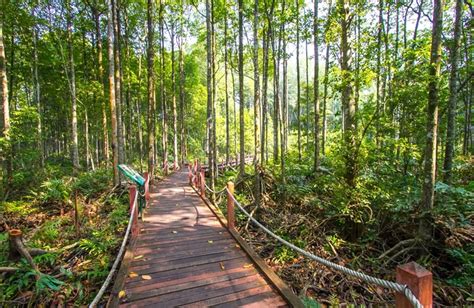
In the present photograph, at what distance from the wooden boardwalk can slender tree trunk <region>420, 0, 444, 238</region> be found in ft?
12.9

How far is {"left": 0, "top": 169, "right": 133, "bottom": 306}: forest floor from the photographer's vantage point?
3.53 metres

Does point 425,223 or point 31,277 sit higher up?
point 425,223

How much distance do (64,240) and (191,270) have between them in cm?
390

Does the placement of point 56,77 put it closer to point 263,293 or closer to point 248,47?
point 248,47

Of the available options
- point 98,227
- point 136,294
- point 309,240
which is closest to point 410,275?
point 136,294

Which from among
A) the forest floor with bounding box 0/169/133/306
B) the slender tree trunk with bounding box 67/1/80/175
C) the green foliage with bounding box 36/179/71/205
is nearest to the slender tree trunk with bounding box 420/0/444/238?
the forest floor with bounding box 0/169/133/306

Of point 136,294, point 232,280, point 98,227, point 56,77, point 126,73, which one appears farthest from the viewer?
point 56,77

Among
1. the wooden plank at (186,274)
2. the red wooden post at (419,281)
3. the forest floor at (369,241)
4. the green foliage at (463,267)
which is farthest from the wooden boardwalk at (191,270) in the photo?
the green foliage at (463,267)

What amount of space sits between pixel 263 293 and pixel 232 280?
0.53 meters

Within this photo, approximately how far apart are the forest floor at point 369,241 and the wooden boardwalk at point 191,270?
0.95m

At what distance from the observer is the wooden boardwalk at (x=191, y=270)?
3.11 metres

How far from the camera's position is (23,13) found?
39.8 feet

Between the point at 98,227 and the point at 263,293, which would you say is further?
the point at 98,227

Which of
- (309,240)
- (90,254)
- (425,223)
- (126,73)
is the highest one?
(126,73)
